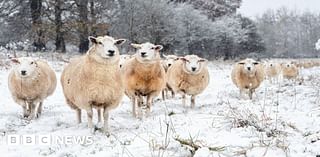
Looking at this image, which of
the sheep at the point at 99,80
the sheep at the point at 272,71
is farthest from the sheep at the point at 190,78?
the sheep at the point at 272,71

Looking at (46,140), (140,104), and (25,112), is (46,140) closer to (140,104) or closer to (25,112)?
(25,112)

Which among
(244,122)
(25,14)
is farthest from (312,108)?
(25,14)

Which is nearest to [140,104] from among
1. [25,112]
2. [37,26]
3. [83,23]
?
[25,112]

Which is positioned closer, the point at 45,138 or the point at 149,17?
the point at 45,138

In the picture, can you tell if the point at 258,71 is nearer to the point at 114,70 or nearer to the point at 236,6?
the point at 114,70

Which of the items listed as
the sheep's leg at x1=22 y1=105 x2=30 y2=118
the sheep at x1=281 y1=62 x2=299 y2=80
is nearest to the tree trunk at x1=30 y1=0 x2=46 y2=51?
the sheep at x1=281 y1=62 x2=299 y2=80

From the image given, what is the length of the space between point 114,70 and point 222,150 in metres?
3.31

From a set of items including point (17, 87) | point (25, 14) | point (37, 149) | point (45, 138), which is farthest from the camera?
point (25, 14)

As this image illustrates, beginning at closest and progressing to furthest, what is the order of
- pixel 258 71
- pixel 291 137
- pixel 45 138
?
pixel 291 137 < pixel 45 138 < pixel 258 71

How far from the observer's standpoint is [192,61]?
1209cm

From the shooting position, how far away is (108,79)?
8.12 m

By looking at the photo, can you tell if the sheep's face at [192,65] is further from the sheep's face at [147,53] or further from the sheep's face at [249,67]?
the sheep's face at [249,67]

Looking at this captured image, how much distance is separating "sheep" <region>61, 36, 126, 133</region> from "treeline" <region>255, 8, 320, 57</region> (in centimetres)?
7373

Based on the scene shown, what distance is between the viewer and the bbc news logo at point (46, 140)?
7023mm
